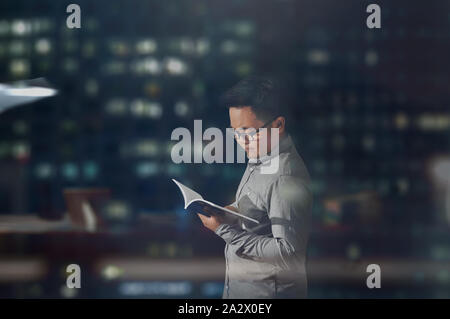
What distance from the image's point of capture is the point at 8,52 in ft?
11.9

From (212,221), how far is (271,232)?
0.46 metres

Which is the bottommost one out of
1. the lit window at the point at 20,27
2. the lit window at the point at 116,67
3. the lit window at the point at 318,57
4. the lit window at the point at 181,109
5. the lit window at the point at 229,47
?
the lit window at the point at 181,109

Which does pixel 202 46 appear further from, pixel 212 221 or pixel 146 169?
pixel 212 221

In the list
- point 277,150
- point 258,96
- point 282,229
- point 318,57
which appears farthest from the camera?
point 318,57

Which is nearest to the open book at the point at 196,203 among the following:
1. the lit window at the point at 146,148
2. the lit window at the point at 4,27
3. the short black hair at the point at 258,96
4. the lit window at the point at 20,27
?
the lit window at the point at 146,148

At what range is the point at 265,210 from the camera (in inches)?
129

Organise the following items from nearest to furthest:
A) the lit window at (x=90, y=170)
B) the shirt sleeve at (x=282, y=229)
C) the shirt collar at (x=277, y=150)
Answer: the shirt sleeve at (x=282, y=229), the shirt collar at (x=277, y=150), the lit window at (x=90, y=170)

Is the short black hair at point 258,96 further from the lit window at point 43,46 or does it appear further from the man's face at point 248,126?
the lit window at point 43,46

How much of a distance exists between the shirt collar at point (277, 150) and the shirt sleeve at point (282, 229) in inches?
8.0

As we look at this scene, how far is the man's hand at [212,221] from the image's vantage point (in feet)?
11.3

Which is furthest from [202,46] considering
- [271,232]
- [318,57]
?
[271,232]

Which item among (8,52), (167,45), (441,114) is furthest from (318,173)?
(8,52)

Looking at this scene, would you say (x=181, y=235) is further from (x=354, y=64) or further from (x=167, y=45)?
(x=354, y=64)

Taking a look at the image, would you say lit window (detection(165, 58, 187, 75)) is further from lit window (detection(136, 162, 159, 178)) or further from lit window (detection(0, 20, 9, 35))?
lit window (detection(0, 20, 9, 35))
